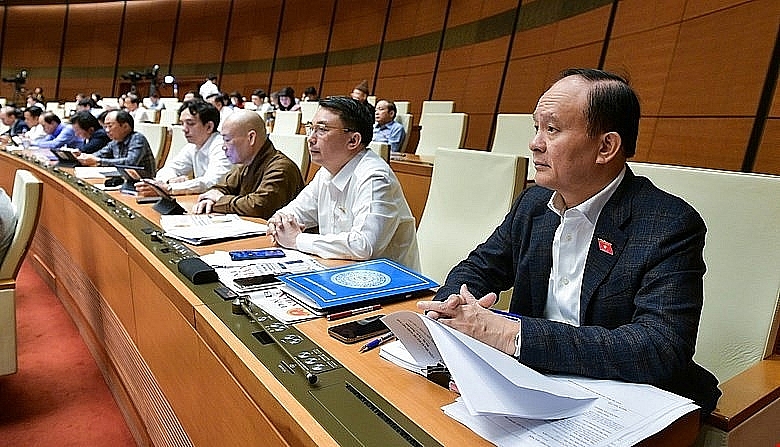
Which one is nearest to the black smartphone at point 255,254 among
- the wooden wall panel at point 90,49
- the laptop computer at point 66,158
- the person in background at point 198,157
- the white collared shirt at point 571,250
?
the white collared shirt at point 571,250

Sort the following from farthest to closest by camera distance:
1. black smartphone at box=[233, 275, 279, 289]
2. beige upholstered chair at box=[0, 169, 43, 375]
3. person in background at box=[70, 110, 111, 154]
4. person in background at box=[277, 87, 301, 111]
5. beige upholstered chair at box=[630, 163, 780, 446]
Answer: person in background at box=[277, 87, 301, 111] → person in background at box=[70, 110, 111, 154] → beige upholstered chair at box=[0, 169, 43, 375] → black smartphone at box=[233, 275, 279, 289] → beige upholstered chair at box=[630, 163, 780, 446]

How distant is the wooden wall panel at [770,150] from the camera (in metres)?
2.88

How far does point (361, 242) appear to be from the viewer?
5.76 feet

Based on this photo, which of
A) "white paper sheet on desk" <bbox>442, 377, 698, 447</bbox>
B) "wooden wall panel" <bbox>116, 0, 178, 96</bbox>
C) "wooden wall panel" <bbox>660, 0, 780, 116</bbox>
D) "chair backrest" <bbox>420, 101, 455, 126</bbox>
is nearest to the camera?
"white paper sheet on desk" <bbox>442, 377, 698, 447</bbox>

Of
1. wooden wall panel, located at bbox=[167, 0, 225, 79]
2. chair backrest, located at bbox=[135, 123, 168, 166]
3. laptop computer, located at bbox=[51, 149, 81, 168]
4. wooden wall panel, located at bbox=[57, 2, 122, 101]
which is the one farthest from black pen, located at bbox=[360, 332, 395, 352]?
wooden wall panel, located at bbox=[57, 2, 122, 101]

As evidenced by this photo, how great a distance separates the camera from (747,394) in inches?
40.9

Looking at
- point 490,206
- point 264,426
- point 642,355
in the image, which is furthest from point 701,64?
point 264,426

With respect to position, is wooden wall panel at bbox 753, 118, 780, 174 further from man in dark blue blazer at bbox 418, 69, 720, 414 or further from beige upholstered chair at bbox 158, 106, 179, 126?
beige upholstered chair at bbox 158, 106, 179, 126

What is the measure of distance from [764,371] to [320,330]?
85cm

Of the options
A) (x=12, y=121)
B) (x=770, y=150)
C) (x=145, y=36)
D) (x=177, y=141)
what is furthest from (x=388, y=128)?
(x=145, y=36)

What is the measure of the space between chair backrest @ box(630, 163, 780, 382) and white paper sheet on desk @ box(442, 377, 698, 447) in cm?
46

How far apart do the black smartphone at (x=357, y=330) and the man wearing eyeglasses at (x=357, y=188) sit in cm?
62

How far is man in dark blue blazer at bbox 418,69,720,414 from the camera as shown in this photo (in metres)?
0.95

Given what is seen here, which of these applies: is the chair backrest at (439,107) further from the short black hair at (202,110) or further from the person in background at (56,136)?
the person in background at (56,136)
